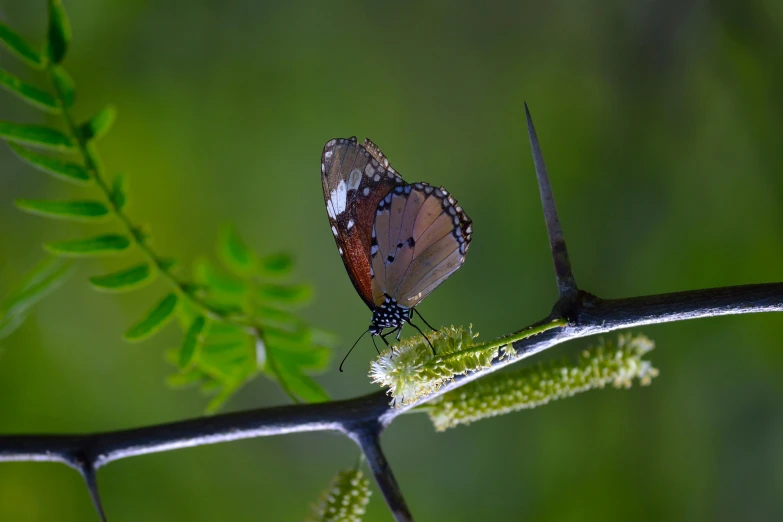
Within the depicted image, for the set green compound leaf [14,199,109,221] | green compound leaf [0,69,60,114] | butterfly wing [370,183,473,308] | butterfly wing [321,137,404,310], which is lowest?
butterfly wing [370,183,473,308]

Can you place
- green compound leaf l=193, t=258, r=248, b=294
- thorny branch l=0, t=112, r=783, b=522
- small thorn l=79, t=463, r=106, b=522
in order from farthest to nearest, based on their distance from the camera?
1. green compound leaf l=193, t=258, r=248, b=294
2. small thorn l=79, t=463, r=106, b=522
3. thorny branch l=0, t=112, r=783, b=522

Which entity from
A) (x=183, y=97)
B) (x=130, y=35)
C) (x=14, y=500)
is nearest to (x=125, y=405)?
(x=14, y=500)

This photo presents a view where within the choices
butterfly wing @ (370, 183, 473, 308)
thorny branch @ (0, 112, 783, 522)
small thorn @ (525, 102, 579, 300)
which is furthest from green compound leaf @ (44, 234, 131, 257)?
small thorn @ (525, 102, 579, 300)

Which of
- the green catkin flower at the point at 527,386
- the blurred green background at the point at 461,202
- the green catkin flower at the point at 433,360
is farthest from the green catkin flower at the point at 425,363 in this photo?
the blurred green background at the point at 461,202

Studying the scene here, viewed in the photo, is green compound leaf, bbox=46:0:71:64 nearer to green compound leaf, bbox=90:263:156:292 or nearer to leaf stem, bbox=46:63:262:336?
leaf stem, bbox=46:63:262:336

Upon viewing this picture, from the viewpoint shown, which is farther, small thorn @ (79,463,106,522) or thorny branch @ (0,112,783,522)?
small thorn @ (79,463,106,522)

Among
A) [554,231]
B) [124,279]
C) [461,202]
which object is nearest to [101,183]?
[124,279]
